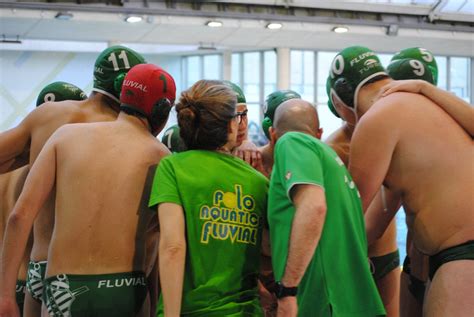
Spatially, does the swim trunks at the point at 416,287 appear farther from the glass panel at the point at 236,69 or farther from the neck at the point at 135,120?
the glass panel at the point at 236,69

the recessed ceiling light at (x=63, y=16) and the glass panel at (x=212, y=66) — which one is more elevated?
the recessed ceiling light at (x=63, y=16)

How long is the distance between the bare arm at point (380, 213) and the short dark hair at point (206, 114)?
1.13m

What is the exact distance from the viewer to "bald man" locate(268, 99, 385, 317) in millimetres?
2217

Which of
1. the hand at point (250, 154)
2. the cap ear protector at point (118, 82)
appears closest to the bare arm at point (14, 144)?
the cap ear protector at point (118, 82)

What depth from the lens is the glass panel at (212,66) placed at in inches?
671

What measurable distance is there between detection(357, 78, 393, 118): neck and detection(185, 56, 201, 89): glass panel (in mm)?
15096

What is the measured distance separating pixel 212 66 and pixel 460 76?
680 cm

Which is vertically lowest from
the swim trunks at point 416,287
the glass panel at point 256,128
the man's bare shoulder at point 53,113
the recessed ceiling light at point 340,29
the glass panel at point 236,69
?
the glass panel at point 256,128

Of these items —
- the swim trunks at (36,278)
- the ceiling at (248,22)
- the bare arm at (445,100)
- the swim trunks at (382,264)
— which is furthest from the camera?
the ceiling at (248,22)

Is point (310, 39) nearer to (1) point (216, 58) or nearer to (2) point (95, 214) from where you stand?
(1) point (216, 58)

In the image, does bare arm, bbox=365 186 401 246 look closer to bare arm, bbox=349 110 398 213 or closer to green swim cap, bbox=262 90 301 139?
bare arm, bbox=349 110 398 213

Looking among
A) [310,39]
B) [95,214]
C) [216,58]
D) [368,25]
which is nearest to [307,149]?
[95,214]

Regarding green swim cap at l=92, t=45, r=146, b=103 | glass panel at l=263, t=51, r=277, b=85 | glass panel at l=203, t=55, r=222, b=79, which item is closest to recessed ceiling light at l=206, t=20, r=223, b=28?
glass panel at l=263, t=51, r=277, b=85

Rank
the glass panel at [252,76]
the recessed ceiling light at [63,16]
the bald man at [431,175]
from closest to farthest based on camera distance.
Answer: the bald man at [431,175] < the recessed ceiling light at [63,16] < the glass panel at [252,76]
